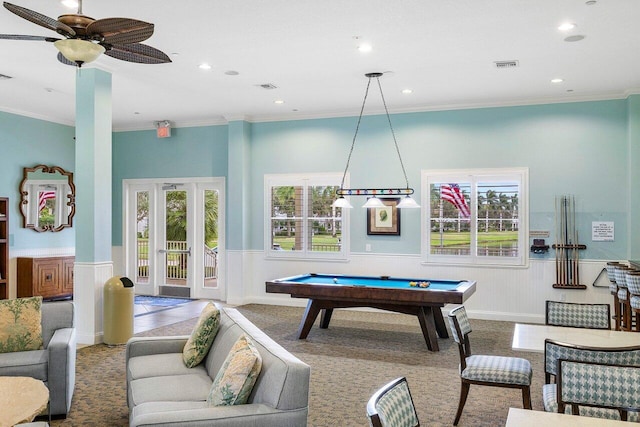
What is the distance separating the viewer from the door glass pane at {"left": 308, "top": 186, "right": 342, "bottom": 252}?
897cm

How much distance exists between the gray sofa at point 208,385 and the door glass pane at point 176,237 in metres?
6.11

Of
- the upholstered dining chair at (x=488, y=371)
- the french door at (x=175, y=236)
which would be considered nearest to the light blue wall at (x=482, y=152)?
the french door at (x=175, y=236)

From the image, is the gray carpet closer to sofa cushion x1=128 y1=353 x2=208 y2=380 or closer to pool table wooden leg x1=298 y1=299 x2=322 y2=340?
pool table wooden leg x1=298 y1=299 x2=322 y2=340

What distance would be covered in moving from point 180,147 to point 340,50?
529cm

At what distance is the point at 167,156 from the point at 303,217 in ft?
9.98

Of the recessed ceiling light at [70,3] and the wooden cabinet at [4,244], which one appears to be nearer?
the recessed ceiling light at [70,3]

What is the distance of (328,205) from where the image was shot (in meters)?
9.04

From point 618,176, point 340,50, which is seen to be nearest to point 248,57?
point 340,50

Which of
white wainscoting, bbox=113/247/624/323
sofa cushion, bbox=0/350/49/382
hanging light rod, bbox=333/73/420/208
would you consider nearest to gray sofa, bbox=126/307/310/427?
sofa cushion, bbox=0/350/49/382

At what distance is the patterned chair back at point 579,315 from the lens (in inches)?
167

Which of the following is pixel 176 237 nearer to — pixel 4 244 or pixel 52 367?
pixel 4 244

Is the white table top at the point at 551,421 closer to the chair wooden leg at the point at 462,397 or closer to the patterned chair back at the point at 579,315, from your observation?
the chair wooden leg at the point at 462,397

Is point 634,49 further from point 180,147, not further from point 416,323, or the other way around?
point 180,147

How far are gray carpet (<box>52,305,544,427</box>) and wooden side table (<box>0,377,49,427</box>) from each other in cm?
86
